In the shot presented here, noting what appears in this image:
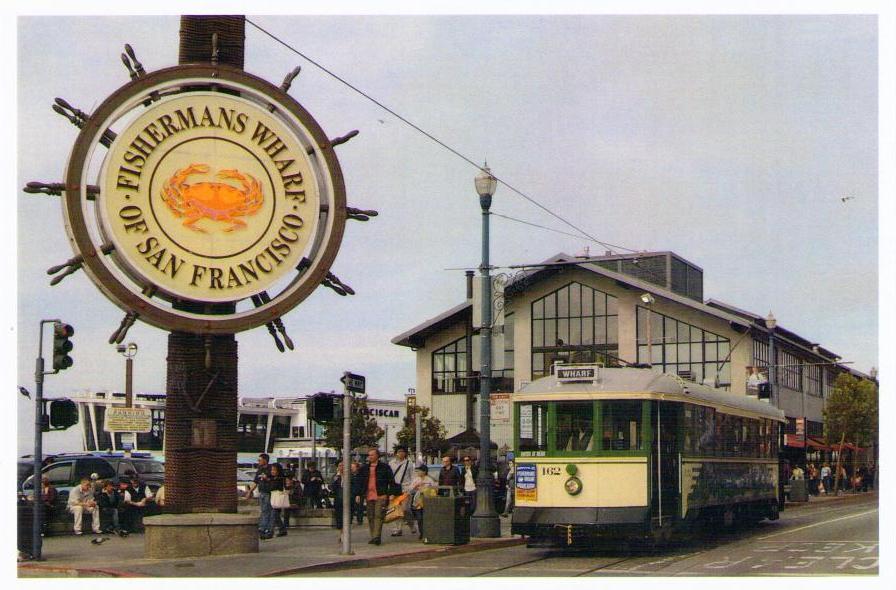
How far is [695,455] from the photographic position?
21.7 metres

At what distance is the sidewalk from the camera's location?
16828 mm

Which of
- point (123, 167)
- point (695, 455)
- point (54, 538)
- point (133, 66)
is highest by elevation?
point (133, 66)

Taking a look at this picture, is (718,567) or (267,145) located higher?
(267,145)

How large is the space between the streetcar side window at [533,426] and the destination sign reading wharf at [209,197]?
4.73 metres

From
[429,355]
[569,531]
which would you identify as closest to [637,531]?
[569,531]

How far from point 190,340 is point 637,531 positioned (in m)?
7.69

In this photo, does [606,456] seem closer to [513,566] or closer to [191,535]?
[513,566]

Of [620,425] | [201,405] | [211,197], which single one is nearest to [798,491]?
[620,425]

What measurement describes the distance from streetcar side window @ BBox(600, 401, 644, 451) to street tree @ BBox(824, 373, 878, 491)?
145 ft

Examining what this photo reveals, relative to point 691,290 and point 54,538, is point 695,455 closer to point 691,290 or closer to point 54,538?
point 54,538

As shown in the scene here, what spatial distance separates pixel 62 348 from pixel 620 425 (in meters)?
8.91

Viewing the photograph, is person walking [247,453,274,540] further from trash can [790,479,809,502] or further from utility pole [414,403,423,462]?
trash can [790,479,809,502]

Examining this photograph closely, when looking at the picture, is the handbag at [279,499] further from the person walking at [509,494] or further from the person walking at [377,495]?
the person walking at [509,494]

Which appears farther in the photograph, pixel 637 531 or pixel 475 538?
pixel 475 538
